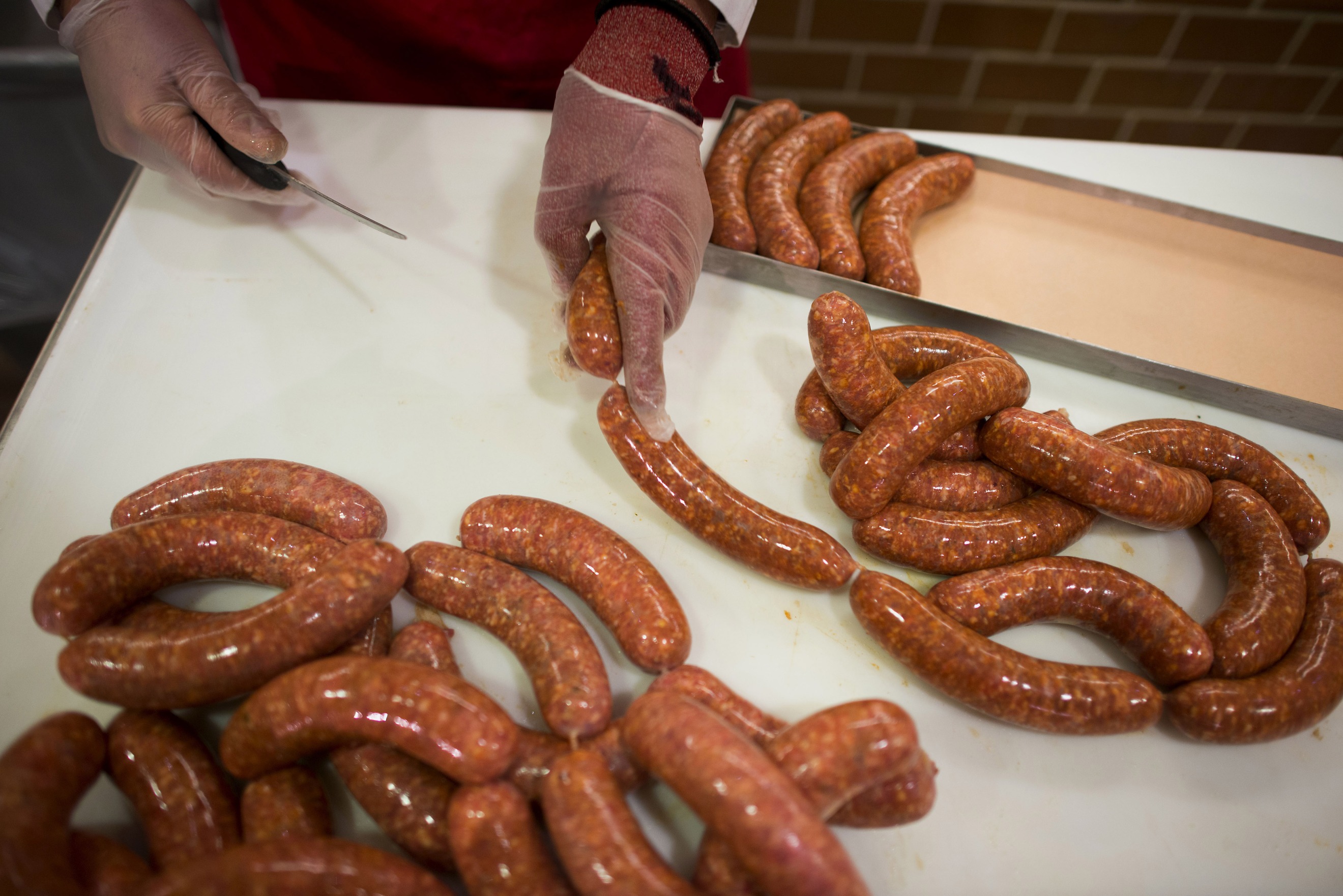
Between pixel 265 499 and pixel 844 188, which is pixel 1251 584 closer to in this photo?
pixel 844 188

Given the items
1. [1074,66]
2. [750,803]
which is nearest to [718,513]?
[750,803]

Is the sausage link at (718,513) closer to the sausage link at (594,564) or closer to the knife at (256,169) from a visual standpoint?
the sausage link at (594,564)

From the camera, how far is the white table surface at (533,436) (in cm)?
231

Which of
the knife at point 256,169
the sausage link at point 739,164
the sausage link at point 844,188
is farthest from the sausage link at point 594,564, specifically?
the sausage link at point 844,188

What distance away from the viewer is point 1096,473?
2.51 meters

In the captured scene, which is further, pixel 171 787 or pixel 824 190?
pixel 824 190

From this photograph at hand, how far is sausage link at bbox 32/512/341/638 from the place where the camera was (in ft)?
7.13

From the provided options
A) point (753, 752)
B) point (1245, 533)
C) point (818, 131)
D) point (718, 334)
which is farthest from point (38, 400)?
point (1245, 533)

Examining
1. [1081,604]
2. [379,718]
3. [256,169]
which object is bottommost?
[379,718]

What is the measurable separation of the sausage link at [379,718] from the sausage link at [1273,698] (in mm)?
2149

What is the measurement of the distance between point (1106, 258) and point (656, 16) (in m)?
2.50

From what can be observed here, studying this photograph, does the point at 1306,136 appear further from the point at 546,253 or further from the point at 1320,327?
the point at 546,253

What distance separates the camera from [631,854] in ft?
5.96

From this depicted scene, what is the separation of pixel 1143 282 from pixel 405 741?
3.80 metres
